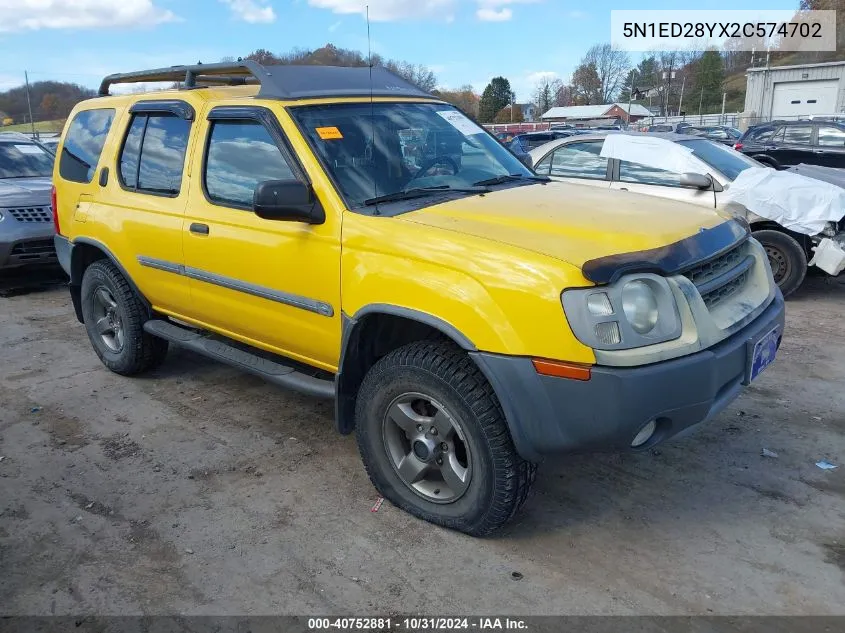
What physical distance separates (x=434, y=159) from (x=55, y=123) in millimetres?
18227

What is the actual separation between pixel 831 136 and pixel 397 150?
14904 mm

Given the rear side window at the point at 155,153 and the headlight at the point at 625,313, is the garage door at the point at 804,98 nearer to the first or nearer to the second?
the rear side window at the point at 155,153

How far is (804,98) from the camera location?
45.2m

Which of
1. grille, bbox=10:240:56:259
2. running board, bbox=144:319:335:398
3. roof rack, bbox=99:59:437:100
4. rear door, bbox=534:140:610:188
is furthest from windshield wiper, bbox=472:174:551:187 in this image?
grille, bbox=10:240:56:259

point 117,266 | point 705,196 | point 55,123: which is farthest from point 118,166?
point 55,123

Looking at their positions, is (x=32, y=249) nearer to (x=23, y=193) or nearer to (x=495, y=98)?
(x=23, y=193)

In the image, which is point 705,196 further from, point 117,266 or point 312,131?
point 117,266

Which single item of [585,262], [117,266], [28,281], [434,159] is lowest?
[28,281]

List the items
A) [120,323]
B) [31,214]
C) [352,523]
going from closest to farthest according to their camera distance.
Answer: [352,523]
[120,323]
[31,214]

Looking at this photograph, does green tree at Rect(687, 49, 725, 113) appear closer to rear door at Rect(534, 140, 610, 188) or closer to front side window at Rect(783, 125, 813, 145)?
front side window at Rect(783, 125, 813, 145)

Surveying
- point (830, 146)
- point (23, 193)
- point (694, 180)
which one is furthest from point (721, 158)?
point (830, 146)

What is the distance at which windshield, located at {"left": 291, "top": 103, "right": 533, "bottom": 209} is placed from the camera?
3.54 meters

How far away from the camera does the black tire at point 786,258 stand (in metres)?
6.93

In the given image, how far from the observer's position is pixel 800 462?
384 cm
